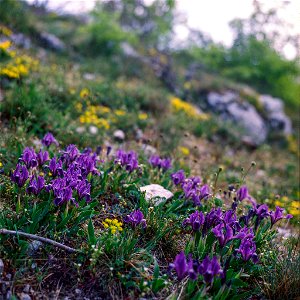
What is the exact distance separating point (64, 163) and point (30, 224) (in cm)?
84

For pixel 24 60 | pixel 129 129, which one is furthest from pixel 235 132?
pixel 24 60

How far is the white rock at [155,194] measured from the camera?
3.34 meters

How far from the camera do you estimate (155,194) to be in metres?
3.46

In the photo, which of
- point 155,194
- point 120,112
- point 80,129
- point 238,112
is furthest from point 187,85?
point 155,194

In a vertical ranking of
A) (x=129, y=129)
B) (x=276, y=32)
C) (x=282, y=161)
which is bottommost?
(x=282, y=161)

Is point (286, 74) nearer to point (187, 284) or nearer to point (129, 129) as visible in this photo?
point (129, 129)

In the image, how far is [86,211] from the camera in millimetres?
2830

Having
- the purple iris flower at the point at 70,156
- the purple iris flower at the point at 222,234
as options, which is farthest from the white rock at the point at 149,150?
the purple iris flower at the point at 222,234

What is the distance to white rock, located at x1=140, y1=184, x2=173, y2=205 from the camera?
132 inches

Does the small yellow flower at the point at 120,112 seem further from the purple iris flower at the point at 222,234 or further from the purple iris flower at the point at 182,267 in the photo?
the purple iris flower at the point at 182,267

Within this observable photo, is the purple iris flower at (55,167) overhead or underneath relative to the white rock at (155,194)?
overhead

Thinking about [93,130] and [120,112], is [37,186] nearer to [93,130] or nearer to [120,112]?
[93,130]

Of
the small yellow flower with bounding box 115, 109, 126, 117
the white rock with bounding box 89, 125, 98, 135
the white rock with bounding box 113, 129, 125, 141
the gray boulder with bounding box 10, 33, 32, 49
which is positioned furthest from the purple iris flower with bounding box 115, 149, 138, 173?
the gray boulder with bounding box 10, 33, 32, 49

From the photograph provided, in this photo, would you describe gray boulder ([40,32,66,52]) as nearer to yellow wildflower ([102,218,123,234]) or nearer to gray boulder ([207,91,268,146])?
gray boulder ([207,91,268,146])
